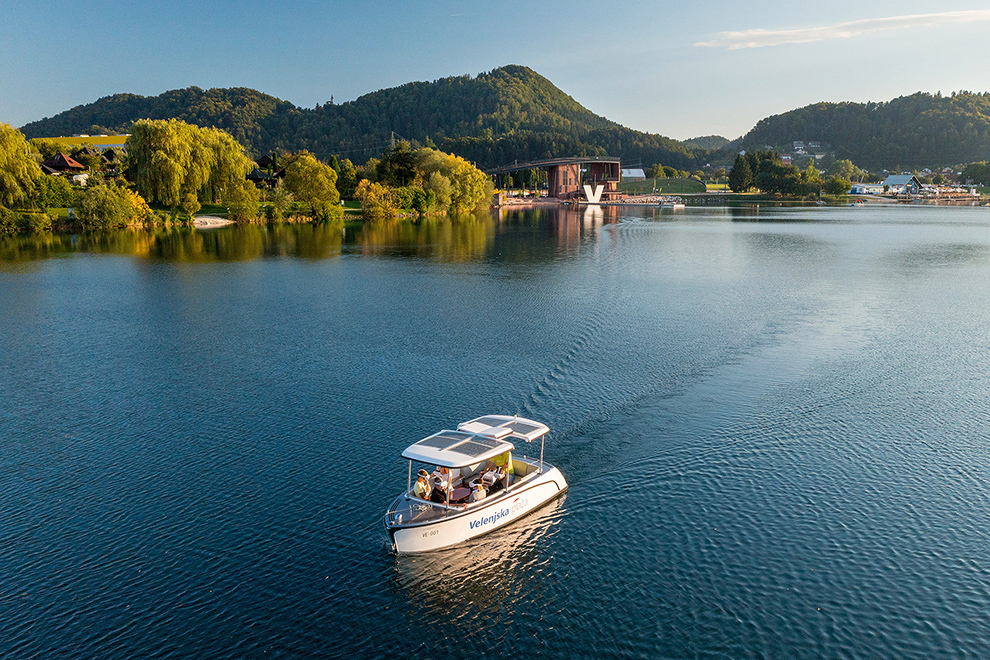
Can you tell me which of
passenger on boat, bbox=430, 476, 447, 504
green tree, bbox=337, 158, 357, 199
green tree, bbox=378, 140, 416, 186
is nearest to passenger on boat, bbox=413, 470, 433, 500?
passenger on boat, bbox=430, 476, 447, 504

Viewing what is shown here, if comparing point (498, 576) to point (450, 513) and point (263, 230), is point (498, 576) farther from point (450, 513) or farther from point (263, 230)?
point (263, 230)

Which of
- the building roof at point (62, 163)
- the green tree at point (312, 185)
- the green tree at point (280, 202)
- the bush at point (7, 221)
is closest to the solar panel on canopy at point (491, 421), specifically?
the bush at point (7, 221)

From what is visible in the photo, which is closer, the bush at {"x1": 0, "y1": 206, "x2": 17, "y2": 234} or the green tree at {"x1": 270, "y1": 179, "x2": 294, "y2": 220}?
the bush at {"x1": 0, "y1": 206, "x2": 17, "y2": 234}

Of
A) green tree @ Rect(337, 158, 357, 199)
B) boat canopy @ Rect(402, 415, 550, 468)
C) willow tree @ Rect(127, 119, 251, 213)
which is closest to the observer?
boat canopy @ Rect(402, 415, 550, 468)

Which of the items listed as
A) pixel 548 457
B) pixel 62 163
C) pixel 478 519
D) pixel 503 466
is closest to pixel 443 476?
pixel 478 519

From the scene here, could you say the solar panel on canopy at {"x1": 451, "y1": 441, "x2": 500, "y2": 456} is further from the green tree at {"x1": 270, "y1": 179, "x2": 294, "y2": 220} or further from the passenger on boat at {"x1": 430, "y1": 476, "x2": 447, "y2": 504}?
the green tree at {"x1": 270, "y1": 179, "x2": 294, "y2": 220}

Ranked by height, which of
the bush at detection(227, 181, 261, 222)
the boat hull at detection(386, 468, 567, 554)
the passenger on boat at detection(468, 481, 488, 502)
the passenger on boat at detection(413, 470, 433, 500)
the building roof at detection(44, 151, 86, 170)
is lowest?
the boat hull at detection(386, 468, 567, 554)

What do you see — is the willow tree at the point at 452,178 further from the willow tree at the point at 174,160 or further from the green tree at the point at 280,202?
the willow tree at the point at 174,160

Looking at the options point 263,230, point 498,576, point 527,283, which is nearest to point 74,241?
point 263,230

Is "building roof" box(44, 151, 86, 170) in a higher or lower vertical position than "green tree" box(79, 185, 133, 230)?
higher
